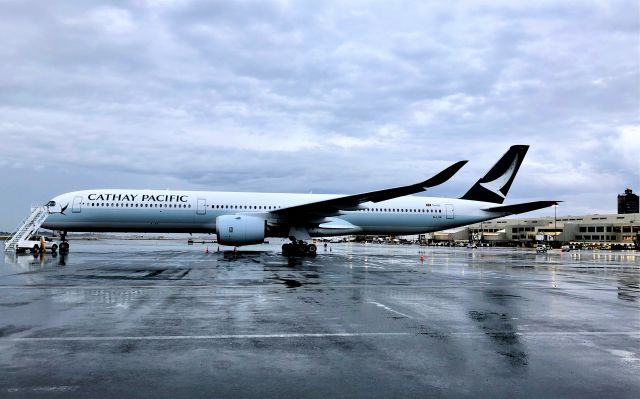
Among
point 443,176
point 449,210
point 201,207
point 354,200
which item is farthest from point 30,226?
point 449,210

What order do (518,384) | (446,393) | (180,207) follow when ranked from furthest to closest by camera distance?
(180,207)
(518,384)
(446,393)

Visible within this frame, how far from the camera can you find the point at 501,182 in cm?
3734

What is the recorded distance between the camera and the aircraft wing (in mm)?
24953

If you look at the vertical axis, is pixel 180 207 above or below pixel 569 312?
above

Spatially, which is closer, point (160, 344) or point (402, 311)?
point (160, 344)

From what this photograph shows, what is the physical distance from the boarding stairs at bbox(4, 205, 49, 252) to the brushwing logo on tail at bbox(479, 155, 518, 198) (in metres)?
30.9

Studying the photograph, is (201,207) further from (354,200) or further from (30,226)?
(30,226)

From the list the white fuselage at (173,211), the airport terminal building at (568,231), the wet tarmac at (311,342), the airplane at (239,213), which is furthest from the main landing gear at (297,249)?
the airport terminal building at (568,231)

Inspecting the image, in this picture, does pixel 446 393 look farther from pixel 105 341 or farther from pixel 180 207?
pixel 180 207

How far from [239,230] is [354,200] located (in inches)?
261

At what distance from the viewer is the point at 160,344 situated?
6.54m

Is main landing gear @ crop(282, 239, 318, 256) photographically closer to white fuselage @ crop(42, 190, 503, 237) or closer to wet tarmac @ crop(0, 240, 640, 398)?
white fuselage @ crop(42, 190, 503, 237)

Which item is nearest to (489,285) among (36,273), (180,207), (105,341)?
(105,341)

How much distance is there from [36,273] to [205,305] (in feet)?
31.6
